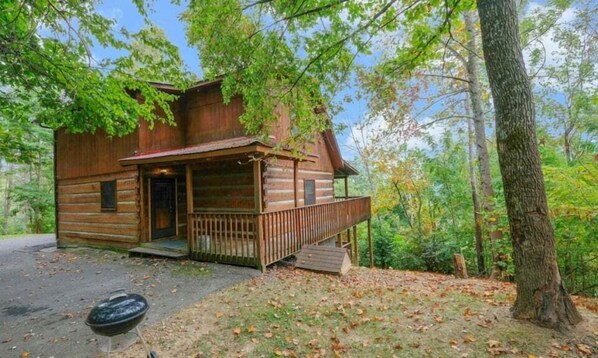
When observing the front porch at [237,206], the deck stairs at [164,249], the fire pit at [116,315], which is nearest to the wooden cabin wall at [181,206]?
the front porch at [237,206]

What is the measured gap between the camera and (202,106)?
34.6ft

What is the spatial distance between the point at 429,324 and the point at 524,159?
252 centimetres

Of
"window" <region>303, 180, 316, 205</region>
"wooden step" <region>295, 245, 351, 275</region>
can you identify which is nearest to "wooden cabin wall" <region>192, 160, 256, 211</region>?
"wooden step" <region>295, 245, 351, 275</region>

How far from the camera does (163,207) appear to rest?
10250mm

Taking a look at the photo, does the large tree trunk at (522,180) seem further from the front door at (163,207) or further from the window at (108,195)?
the window at (108,195)

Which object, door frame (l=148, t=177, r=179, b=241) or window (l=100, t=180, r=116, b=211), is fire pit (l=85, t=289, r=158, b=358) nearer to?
door frame (l=148, t=177, r=179, b=241)

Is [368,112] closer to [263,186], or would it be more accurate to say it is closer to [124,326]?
[263,186]

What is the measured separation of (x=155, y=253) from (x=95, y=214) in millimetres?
3946

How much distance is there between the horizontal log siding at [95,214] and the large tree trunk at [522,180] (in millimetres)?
9540

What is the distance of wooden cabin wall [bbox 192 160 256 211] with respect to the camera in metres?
9.27

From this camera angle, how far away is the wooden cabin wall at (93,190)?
934cm

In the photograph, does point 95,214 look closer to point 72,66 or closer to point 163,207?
point 163,207

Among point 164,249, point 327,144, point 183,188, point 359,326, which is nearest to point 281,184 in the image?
point 183,188

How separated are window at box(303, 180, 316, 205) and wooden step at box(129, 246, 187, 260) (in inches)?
211
